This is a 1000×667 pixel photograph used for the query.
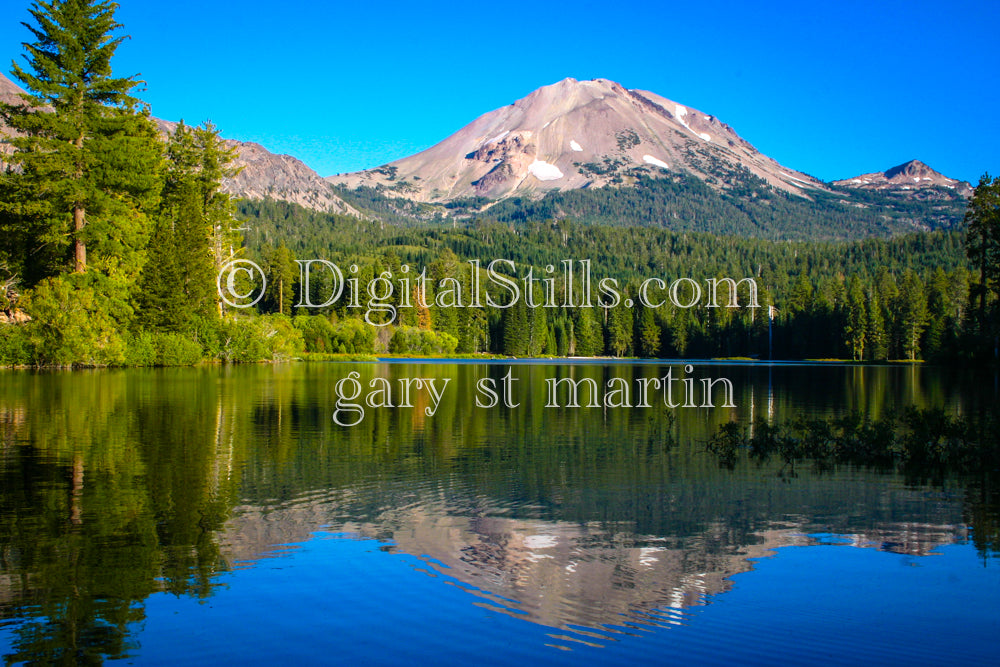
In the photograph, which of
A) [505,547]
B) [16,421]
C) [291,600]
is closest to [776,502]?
[505,547]

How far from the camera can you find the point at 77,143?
1843 inches

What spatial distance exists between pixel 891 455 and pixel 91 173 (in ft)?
146

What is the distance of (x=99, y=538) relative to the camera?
32.4 feet

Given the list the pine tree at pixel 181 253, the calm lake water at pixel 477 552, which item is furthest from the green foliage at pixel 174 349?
the calm lake water at pixel 477 552

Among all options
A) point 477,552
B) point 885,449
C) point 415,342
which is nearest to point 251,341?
point 415,342

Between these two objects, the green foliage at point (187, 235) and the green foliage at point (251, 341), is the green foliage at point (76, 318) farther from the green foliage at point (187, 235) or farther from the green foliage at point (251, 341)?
the green foliage at point (251, 341)

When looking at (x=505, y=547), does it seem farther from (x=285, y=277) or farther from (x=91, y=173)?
(x=285, y=277)

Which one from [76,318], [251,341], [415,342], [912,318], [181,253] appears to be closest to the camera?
[76,318]

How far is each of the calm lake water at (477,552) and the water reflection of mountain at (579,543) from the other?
43 mm

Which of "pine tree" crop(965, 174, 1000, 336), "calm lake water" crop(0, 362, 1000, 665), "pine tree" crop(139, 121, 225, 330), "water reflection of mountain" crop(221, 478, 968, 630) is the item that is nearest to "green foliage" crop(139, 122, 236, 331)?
"pine tree" crop(139, 121, 225, 330)

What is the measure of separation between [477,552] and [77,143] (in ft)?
152

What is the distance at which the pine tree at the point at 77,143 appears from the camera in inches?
1767

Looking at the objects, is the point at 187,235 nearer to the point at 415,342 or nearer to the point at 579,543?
the point at 415,342

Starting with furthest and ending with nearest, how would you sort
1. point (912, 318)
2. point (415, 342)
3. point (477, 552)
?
point (415, 342)
point (912, 318)
point (477, 552)
